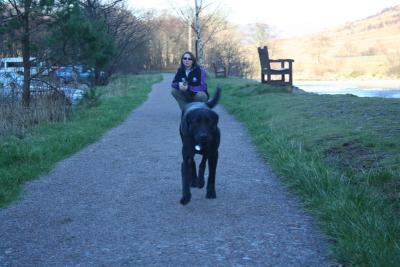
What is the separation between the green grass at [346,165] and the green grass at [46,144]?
3.13 meters

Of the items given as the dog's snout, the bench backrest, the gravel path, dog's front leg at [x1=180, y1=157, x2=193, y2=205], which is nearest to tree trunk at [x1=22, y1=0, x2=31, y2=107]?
the gravel path

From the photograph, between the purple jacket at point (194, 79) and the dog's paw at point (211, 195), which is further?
the purple jacket at point (194, 79)

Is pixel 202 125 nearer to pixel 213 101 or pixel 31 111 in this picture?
pixel 213 101

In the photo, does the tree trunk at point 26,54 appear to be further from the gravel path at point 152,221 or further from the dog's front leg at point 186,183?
the dog's front leg at point 186,183

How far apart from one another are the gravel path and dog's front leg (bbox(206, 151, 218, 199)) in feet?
0.32

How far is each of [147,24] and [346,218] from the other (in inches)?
1507

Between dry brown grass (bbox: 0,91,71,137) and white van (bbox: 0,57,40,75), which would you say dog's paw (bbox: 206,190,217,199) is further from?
white van (bbox: 0,57,40,75)

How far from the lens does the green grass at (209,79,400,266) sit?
3875 mm

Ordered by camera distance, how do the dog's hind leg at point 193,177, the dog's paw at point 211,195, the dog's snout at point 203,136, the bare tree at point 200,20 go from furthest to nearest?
the bare tree at point 200,20
the dog's hind leg at point 193,177
the dog's paw at point 211,195
the dog's snout at point 203,136

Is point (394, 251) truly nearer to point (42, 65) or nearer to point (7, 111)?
point (7, 111)

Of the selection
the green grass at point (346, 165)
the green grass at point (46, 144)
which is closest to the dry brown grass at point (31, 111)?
the green grass at point (46, 144)

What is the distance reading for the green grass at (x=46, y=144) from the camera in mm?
6469

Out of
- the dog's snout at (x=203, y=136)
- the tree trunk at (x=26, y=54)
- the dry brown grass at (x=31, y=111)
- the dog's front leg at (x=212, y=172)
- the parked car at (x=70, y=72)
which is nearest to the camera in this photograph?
the dog's snout at (x=203, y=136)

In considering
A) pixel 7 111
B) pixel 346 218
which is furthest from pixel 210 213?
pixel 7 111
